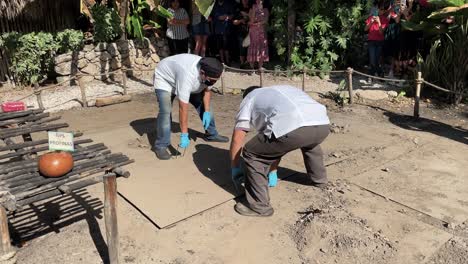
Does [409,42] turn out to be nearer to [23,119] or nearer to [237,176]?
[237,176]

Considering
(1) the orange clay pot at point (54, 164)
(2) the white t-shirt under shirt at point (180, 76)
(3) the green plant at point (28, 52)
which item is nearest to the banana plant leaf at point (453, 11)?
(2) the white t-shirt under shirt at point (180, 76)

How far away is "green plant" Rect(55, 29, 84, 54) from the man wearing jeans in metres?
4.60

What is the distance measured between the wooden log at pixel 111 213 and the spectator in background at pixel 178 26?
23.0ft

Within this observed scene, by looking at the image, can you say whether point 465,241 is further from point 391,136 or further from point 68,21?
point 68,21

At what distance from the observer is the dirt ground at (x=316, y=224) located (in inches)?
123

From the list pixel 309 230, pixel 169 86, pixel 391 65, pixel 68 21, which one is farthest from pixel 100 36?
pixel 309 230

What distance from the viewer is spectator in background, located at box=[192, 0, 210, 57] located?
9.20 m

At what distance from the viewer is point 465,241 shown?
10.7ft

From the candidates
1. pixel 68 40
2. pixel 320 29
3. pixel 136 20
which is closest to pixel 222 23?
pixel 136 20

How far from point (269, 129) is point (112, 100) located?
4704 millimetres

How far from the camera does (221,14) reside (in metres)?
9.27

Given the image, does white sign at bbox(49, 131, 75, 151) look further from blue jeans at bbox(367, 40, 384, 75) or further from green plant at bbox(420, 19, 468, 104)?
blue jeans at bbox(367, 40, 384, 75)

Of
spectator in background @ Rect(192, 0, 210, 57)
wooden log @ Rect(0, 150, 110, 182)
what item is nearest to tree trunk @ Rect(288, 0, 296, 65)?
spectator in background @ Rect(192, 0, 210, 57)

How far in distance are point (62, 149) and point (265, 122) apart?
4.99 feet
